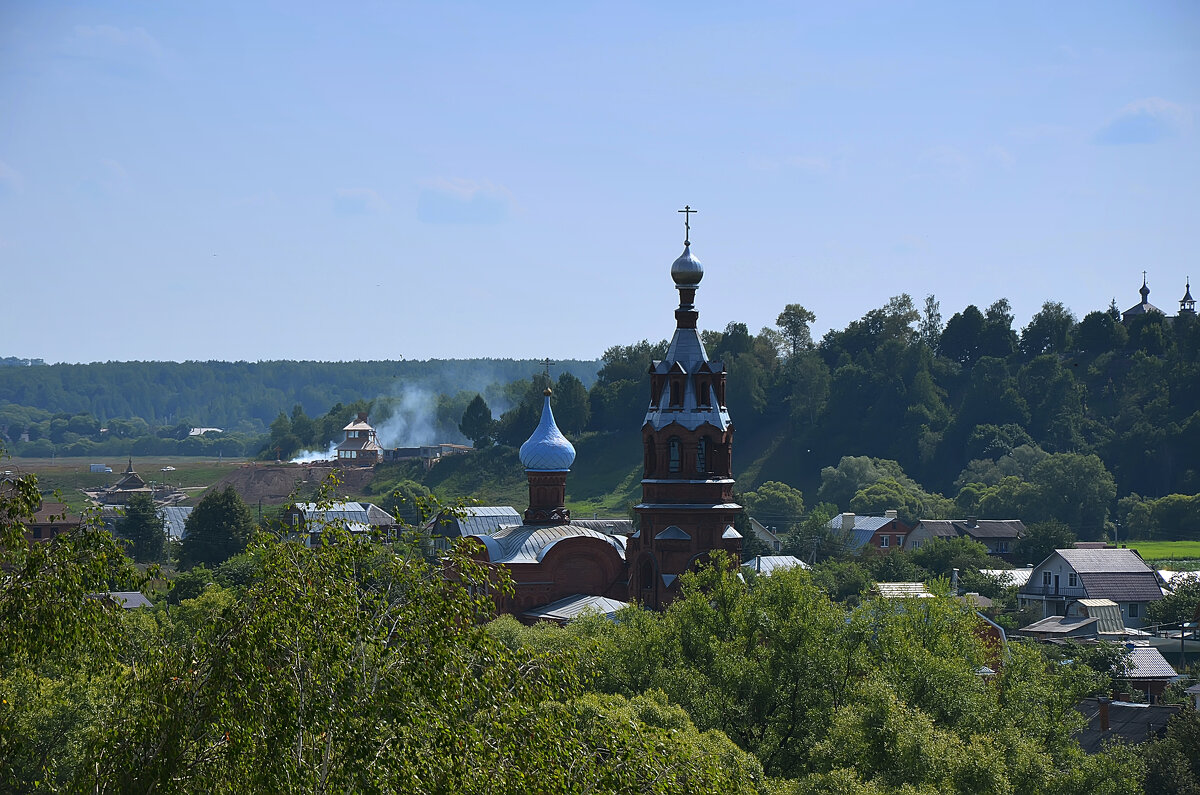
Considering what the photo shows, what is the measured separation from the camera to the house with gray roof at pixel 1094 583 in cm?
7531

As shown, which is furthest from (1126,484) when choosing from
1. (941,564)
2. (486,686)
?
(486,686)

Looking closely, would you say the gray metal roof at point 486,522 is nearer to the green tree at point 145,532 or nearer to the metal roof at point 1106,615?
the green tree at point 145,532

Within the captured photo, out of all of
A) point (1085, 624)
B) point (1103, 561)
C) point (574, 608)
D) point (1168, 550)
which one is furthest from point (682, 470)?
point (1168, 550)

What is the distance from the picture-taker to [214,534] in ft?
275

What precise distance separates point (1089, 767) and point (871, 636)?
910 centimetres

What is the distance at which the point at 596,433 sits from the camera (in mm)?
138875

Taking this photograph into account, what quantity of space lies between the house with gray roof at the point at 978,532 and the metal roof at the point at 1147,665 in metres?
40.8

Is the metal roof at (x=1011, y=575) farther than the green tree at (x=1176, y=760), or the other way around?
the metal roof at (x=1011, y=575)

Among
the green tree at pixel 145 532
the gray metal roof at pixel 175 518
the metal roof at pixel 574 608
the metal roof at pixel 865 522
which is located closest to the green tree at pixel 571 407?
the metal roof at pixel 865 522

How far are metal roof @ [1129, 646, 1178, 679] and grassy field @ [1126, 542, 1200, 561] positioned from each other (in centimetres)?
4063

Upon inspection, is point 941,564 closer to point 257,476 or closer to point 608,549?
point 608,549

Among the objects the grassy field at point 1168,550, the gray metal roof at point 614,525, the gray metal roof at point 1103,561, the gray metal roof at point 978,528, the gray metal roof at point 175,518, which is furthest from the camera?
the gray metal roof at point 175,518

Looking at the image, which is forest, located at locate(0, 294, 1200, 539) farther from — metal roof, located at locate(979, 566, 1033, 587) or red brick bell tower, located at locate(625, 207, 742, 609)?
red brick bell tower, located at locate(625, 207, 742, 609)

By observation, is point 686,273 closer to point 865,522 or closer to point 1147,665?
point 1147,665
